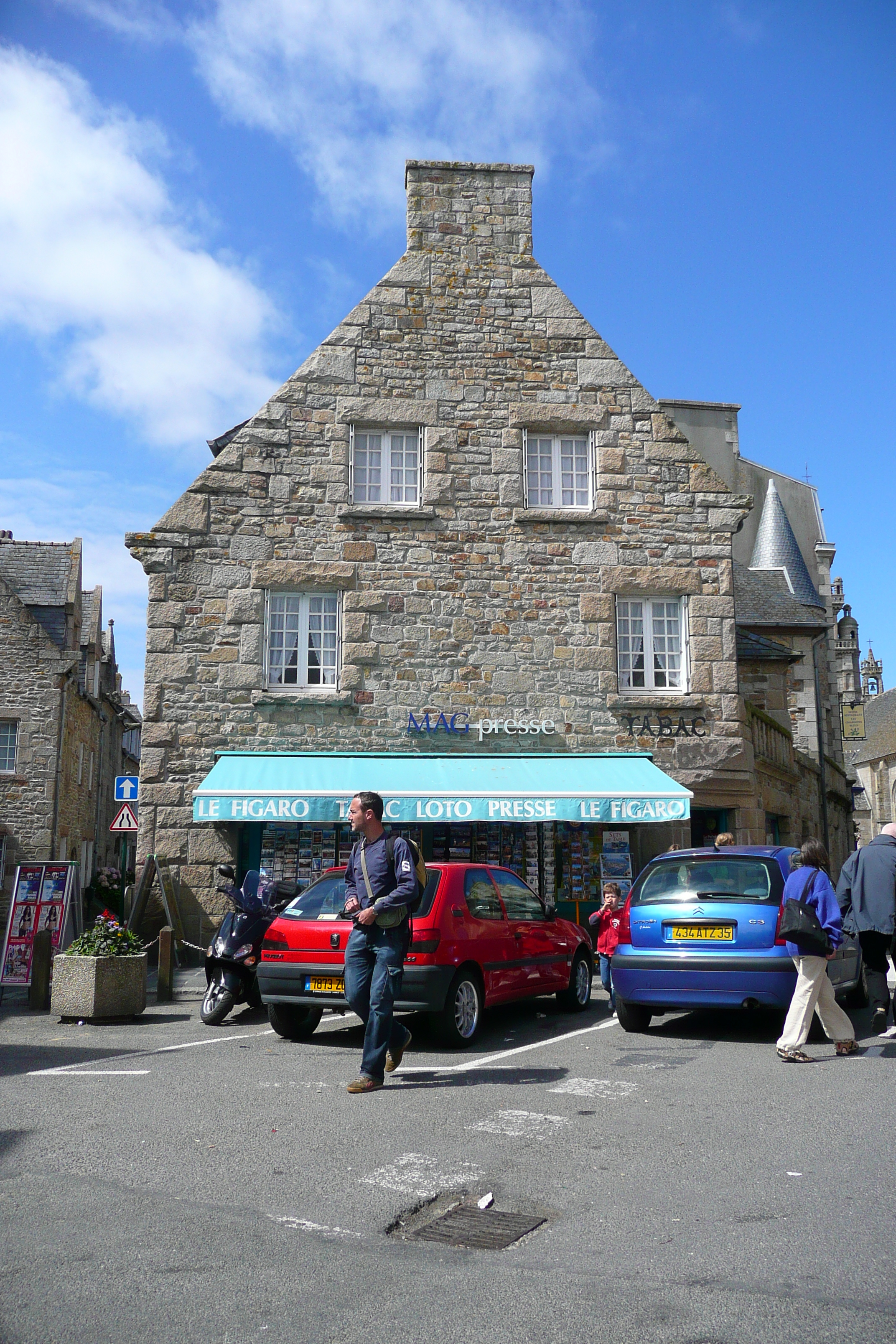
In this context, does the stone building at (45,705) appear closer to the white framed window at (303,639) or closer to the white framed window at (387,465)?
the white framed window at (303,639)

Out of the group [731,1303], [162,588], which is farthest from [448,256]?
[731,1303]

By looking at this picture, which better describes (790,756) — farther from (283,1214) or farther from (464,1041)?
(283,1214)

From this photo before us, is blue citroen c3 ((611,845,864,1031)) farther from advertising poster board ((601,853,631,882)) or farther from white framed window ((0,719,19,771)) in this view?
white framed window ((0,719,19,771))

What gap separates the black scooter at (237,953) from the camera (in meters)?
10.4

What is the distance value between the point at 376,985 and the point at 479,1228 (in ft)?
9.30

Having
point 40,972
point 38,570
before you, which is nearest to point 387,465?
point 40,972

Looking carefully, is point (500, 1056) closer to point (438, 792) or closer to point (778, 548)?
point (438, 792)

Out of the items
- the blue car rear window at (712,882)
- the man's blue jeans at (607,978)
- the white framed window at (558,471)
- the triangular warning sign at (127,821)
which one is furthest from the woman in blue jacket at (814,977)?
the triangular warning sign at (127,821)

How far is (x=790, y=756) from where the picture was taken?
21.8 metres

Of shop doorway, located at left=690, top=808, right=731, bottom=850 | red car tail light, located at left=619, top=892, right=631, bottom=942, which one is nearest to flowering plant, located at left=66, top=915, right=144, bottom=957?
red car tail light, located at left=619, top=892, right=631, bottom=942

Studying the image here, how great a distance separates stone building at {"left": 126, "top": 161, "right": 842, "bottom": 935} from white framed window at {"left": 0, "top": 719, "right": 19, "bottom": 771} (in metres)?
10.9

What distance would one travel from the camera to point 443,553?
16203 millimetres

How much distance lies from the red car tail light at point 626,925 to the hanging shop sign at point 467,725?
625 centimetres

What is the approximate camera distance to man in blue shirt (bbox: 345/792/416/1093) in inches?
281
